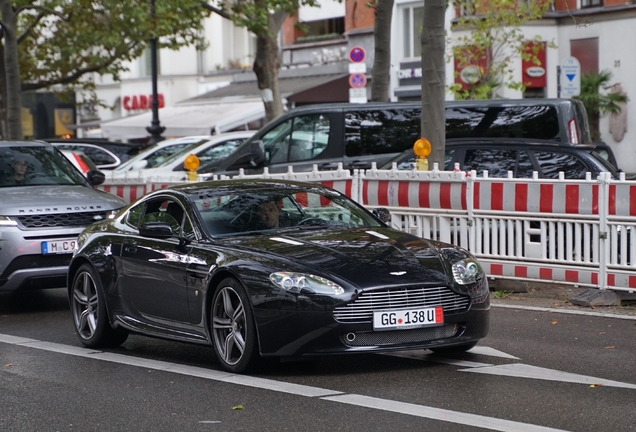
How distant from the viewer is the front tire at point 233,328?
26.9ft

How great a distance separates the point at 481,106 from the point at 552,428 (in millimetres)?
10908

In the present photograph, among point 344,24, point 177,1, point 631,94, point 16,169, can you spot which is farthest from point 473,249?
point 344,24

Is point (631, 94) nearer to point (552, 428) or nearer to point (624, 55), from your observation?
point (624, 55)

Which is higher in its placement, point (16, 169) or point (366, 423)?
point (16, 169)

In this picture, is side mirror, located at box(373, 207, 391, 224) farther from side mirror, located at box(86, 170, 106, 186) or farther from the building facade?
the building facade

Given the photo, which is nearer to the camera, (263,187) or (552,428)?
(552,428)

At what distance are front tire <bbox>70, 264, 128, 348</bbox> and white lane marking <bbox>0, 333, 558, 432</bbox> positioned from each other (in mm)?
147

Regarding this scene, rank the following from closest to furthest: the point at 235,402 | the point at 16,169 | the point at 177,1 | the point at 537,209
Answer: the point at 235,402 → the point at 537,209 → the point at 16,169 → the point at 177,1

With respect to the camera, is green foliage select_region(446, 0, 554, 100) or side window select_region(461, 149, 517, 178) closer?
side window select_region(461, 149, 517, 178)

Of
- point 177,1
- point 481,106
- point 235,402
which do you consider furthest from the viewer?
point 177,1

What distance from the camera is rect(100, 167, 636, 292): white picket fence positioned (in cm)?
1189

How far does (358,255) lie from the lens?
8398 mm

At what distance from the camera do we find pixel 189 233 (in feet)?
30.2

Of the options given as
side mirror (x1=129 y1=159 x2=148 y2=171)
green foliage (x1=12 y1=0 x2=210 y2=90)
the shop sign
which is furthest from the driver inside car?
the shop sign
